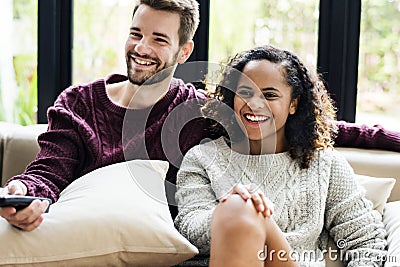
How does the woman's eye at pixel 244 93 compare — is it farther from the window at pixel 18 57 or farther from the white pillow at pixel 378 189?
the window at pixel 18 57

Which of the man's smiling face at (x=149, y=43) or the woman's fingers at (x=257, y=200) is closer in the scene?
the woman's fingers at (x=257, y=200)

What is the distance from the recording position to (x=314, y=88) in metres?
2.12

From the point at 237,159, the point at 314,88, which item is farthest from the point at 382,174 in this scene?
the point at 237,159

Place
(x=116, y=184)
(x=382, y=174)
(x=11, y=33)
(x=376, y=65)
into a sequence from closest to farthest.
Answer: (x=116, y=184), (x=382, y=174), (x=376, y=65), (x=11, y=33)

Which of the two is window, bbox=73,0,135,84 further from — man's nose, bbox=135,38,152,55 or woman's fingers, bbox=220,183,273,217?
woman's fingers, bbox=220,183,273,217

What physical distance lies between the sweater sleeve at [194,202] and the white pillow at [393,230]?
49 centimetres

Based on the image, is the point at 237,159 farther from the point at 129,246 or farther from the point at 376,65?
the point at 376,65

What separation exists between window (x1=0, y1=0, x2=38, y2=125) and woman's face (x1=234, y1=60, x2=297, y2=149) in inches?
47.3

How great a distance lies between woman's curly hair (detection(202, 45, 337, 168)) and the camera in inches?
81.2

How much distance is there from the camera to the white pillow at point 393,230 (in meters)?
1.75

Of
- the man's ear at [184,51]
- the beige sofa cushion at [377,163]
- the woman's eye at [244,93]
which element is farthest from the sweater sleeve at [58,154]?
the beige sofa cushion at [377,163]

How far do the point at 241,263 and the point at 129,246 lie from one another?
1.00 feet

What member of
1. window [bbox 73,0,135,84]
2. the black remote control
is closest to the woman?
the black remote control

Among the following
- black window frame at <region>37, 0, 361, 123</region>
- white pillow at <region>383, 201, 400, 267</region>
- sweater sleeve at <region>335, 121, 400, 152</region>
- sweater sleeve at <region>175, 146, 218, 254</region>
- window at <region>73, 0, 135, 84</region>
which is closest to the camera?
white pillow at <region>383, 201, 400, 267</region>
